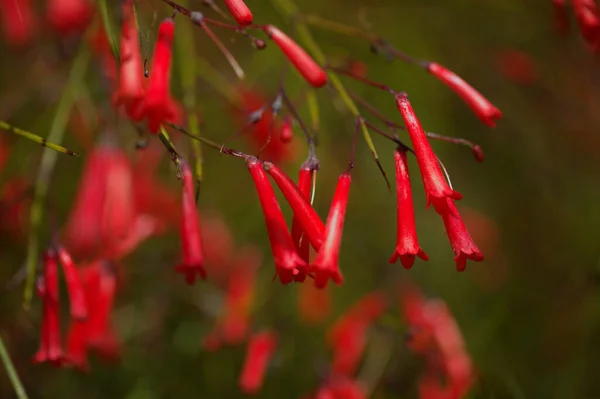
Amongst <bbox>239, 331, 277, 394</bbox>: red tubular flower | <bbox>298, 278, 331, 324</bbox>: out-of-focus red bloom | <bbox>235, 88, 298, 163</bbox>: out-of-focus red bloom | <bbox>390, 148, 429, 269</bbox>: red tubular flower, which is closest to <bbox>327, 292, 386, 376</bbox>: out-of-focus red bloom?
<bbox>298, 278, 331, 324</bbox>: out-of-focus red bloom

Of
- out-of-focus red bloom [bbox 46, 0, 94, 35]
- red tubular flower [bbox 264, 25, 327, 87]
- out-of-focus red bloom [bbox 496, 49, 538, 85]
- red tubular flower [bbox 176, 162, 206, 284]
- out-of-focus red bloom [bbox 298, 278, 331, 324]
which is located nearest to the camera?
red tubular flower [bbox 264, 25, 327, 87]

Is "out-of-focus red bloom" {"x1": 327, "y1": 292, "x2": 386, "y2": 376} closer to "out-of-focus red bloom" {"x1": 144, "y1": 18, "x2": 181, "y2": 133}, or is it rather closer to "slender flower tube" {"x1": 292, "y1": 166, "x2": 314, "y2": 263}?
"slender flower tube" {"x1": 292, "y1": 166, "x2": 314, "y2": 263}

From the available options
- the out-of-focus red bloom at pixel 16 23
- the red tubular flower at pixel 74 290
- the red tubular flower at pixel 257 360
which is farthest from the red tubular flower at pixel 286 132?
the out-of-focus red bloom at pixel 16 23

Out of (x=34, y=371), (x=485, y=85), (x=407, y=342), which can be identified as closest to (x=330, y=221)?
(x=407, y=342)

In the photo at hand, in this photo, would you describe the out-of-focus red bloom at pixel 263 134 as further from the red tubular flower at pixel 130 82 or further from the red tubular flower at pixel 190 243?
the red tubular flower at pixel 190 243

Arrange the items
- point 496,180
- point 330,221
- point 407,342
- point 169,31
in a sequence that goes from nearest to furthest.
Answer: point 330,221, point 169,31, point 407,342, point 496,180

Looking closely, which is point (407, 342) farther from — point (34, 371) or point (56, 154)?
point (34, 371)
